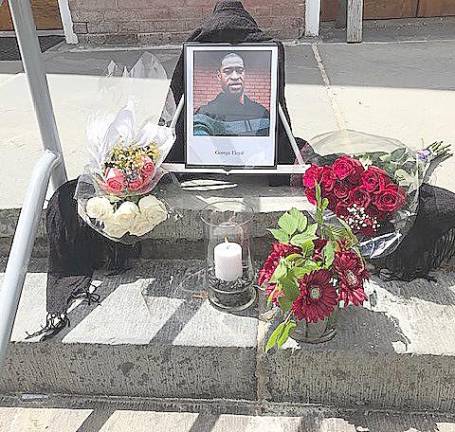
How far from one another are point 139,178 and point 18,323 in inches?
20.1

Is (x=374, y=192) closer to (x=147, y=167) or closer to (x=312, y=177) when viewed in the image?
(x=312, y=177)

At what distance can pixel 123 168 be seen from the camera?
1.52 m

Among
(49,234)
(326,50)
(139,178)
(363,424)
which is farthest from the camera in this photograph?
(326,50)

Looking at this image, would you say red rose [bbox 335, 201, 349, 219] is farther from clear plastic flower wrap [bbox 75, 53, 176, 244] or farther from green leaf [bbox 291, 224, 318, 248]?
clear plastic flower wrap [bbox 75, 53, 176, 244]

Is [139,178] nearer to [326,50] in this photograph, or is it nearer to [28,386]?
[28,386]

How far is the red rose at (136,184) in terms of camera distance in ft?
4.99

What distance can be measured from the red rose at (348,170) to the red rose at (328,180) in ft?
0.03

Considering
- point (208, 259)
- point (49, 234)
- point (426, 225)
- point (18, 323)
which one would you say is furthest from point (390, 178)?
point (18, 323)

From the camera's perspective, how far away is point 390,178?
4.87 ft

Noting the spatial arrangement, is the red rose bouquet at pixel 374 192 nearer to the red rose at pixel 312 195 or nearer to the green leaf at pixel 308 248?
the red rose at pixel 312 195

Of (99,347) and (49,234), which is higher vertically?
(49,234)

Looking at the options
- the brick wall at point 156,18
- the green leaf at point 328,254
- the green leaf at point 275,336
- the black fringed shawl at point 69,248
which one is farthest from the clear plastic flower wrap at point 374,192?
the brick wall at point 156,18

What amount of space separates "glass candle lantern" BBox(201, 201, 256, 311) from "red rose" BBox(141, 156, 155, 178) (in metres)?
0.19

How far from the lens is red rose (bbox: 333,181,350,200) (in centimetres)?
140
